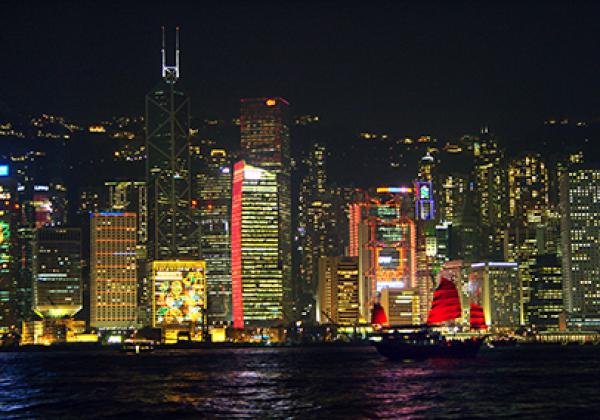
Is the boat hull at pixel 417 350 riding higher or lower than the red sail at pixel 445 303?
lower

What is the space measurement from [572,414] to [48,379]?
71.7 meters

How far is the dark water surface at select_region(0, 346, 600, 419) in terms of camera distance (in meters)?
85.9

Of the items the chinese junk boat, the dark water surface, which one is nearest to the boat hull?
the chinese junk boat

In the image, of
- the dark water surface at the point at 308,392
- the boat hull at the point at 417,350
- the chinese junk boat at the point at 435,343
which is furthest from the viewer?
the chinese junk boat at the point at 435,343

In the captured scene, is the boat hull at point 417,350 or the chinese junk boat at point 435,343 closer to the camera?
the boat hull at point 417,350

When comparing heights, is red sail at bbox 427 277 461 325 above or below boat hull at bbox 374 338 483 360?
above

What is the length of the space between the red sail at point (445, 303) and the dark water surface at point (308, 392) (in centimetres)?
2710

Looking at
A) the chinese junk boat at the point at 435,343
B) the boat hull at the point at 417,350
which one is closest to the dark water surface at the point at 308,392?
the boat hull at the point at 417,350

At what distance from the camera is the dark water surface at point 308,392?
3383 inches

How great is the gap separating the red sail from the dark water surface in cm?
2710

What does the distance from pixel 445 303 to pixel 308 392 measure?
269 ft

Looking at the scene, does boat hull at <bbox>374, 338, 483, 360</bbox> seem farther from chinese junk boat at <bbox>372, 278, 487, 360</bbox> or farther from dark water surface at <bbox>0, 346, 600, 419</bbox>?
dark water surface at <bbox>0, 346, 600, 419</bbox>

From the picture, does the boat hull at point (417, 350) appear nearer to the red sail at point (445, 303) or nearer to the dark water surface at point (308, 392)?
the red sail at point (445, 303)

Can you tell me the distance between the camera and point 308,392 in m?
106
